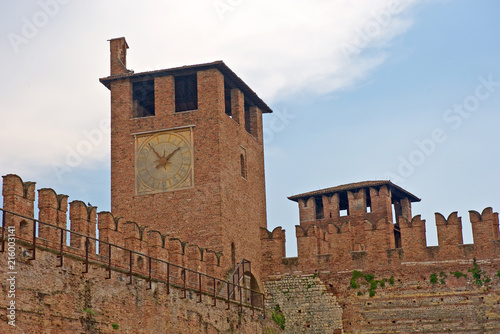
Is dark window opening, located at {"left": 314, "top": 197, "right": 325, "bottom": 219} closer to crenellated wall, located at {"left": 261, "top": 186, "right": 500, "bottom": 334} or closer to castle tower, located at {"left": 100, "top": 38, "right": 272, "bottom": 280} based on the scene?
castle tower, located at {"left": 100, "top": 38, "right": 272, "bottom": 280}

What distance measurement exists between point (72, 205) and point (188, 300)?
13.2 ft

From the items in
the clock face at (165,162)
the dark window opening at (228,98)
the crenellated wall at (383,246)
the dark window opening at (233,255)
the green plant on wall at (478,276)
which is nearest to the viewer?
the green plant on wall at (478,276)

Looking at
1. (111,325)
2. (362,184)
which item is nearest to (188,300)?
(111,325)

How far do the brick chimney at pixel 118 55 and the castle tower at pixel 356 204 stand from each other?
418 inches

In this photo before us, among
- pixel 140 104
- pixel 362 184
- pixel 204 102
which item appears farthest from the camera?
pixel 362 184

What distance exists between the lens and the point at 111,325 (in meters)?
18.6

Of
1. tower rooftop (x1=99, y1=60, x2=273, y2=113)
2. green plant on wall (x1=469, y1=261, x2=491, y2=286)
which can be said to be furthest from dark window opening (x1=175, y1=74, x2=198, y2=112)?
green plant on wall (x1=469, y1=261, x2=491, y2=286)

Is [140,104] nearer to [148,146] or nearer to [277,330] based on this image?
[148,146]

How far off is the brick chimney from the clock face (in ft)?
9.27

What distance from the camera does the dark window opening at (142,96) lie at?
29.0 m

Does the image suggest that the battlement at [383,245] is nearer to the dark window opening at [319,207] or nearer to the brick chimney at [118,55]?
the dark window opening at [319,207]

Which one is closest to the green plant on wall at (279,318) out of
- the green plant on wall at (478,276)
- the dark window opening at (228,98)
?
the green plant on wall at (478,276)

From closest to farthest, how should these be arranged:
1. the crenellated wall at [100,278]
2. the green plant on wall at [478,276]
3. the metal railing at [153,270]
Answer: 1. the crenellated wall at [100,278]
2. the metal railing at [153,270]
3. the green plant on wall at [478,276]

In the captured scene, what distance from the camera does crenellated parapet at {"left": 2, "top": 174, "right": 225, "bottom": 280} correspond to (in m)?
18.2
